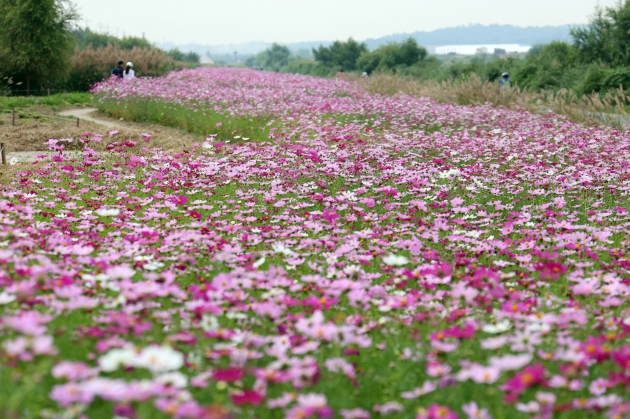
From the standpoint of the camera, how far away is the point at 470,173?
775 cm

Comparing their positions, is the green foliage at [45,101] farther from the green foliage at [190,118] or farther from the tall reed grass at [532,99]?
the tall reed grass at [532,99]

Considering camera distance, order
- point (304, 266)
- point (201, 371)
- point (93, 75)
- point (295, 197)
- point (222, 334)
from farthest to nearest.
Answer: point (93, 75), point (295, 197), point (304, 266), point (201, 371), point (222, 334)

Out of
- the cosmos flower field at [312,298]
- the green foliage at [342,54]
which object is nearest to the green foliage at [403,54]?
the green foliage at [342,54]

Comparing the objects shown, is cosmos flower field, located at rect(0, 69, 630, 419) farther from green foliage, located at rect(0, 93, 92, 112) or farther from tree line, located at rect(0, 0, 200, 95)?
tree line, located at rect(0, 0, 200, 95)

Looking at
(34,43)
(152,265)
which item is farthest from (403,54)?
(152,265)

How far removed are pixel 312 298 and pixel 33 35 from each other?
26.4m

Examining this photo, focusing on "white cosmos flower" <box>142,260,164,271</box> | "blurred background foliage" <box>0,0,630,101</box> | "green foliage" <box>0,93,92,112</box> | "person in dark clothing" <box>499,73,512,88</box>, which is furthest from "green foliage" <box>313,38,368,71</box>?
"white cosmos flower" <box>142,260,164,271</box>

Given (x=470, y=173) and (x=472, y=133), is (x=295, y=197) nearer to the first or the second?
(x=470, y=173)

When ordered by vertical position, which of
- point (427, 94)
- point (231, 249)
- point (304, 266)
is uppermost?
point (427, 94)

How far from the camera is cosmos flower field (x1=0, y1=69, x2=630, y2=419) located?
7.27 feet

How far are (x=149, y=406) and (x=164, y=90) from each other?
16782 millimetres

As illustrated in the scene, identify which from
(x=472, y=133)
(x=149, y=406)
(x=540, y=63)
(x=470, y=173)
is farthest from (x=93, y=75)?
(x=149, y=406)

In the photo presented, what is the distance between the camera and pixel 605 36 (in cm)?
2361

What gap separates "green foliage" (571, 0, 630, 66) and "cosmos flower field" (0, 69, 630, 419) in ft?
57.8
